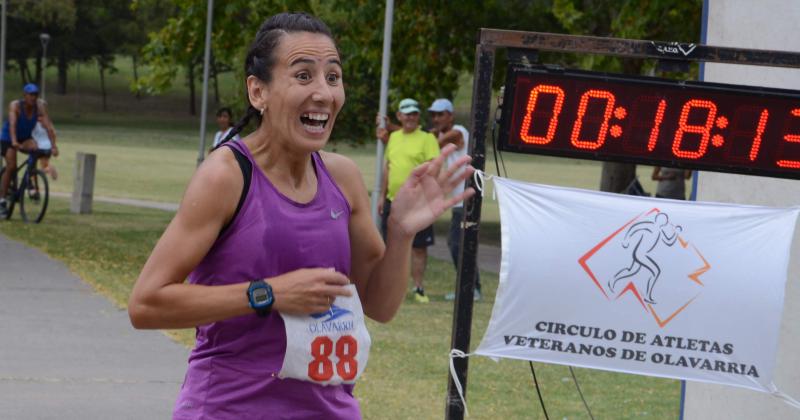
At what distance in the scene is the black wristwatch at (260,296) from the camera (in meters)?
3.15

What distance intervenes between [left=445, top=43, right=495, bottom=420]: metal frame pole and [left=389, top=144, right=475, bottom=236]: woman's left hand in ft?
6.82

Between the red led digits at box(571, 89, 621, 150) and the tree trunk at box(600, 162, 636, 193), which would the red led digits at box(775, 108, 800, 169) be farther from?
the tree trunk at box(600, 162, 636, 193)

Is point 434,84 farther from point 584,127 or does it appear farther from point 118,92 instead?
point 118,92

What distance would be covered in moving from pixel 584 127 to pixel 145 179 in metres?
31.1

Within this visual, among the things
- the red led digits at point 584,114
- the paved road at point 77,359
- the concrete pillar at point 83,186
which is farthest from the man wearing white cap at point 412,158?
the concrete pillar at point 83,186

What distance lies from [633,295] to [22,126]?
13864mm

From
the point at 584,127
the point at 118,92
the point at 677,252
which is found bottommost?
the point at 118,92

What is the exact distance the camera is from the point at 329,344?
3.35 m

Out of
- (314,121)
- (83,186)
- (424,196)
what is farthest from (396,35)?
(314,121)

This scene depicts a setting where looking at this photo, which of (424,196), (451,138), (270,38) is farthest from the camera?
(451,138)

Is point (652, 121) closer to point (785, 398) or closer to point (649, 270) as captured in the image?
point (649, 270)

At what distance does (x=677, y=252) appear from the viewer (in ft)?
19.0

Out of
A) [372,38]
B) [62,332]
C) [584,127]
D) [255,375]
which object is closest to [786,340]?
[584,127]

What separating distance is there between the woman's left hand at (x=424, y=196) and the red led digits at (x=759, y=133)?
2689 mm
